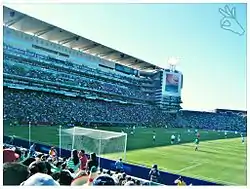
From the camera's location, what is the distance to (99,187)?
1.58 m

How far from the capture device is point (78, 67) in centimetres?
1283

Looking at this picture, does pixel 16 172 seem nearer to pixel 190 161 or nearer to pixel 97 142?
pixel 97 142

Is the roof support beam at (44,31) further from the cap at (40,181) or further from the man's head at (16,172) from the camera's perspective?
the cap at (40,181)

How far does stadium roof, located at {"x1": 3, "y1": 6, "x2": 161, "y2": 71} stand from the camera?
28.4ft

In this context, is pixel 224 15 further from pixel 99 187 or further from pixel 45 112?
pixel 45 112

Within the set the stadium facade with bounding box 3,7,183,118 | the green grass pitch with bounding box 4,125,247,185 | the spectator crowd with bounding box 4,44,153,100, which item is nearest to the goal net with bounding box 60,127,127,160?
the green grass pitch with bounding box 4,125,247,185

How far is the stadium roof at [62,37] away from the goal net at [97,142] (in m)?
2.56

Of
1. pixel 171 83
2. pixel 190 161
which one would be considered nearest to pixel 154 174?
pixel 190 161

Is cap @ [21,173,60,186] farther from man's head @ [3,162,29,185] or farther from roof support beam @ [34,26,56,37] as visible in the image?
roof support beam @ [34,26,56,37]

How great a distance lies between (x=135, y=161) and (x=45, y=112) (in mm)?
5610

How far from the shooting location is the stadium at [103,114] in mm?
5992

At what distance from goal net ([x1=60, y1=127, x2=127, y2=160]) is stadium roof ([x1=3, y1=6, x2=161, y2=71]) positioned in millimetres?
2556

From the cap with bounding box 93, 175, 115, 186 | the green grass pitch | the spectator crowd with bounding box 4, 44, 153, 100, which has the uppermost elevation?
the spectator crowd with bounding box 4, 44, 153, 100

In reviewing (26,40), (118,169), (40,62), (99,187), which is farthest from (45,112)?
(99,187)
